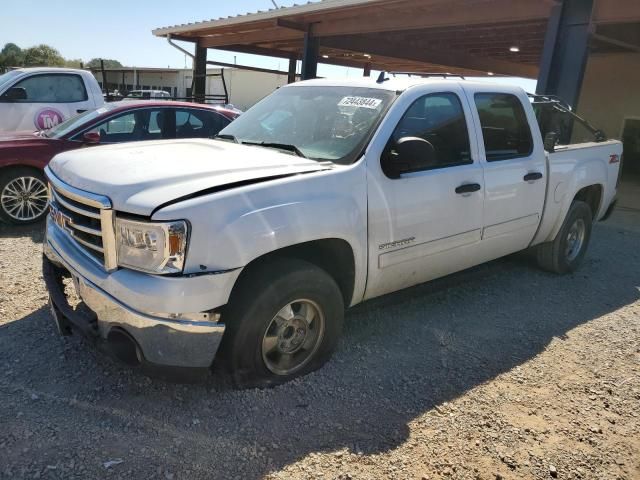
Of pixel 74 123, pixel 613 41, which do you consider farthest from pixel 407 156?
pixel 613 41

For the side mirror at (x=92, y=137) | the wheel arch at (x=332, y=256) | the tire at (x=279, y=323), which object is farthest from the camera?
the side mirror at (x=92, y=137)

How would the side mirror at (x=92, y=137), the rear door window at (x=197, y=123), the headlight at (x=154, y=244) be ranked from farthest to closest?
the rear door window at (x=197, y=123)
the side mirror at (x=92, y=137)
the headlight at (x=154, y=244)

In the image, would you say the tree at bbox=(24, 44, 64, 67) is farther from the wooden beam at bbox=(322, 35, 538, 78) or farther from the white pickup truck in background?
the white pickup truck in background

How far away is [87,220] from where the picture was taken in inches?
116

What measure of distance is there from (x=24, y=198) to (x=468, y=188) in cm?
525

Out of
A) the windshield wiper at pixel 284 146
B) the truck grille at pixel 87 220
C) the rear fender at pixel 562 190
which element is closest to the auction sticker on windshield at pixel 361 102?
the windshield wiper at pixel 284 146

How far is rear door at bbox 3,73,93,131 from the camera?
8.23m

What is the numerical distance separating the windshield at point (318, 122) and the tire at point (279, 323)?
33.0 inches

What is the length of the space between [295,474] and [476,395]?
135cm

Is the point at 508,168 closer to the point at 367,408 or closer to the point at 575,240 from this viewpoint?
the point at 575,240

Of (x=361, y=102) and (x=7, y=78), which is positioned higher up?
(x=361, y=102)

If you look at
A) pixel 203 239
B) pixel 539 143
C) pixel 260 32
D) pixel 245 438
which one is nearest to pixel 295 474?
pixel 245 438

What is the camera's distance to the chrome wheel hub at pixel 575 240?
570 cm

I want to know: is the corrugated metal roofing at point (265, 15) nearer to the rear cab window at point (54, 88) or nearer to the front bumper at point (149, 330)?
the rear cab window at point (54, 88)
